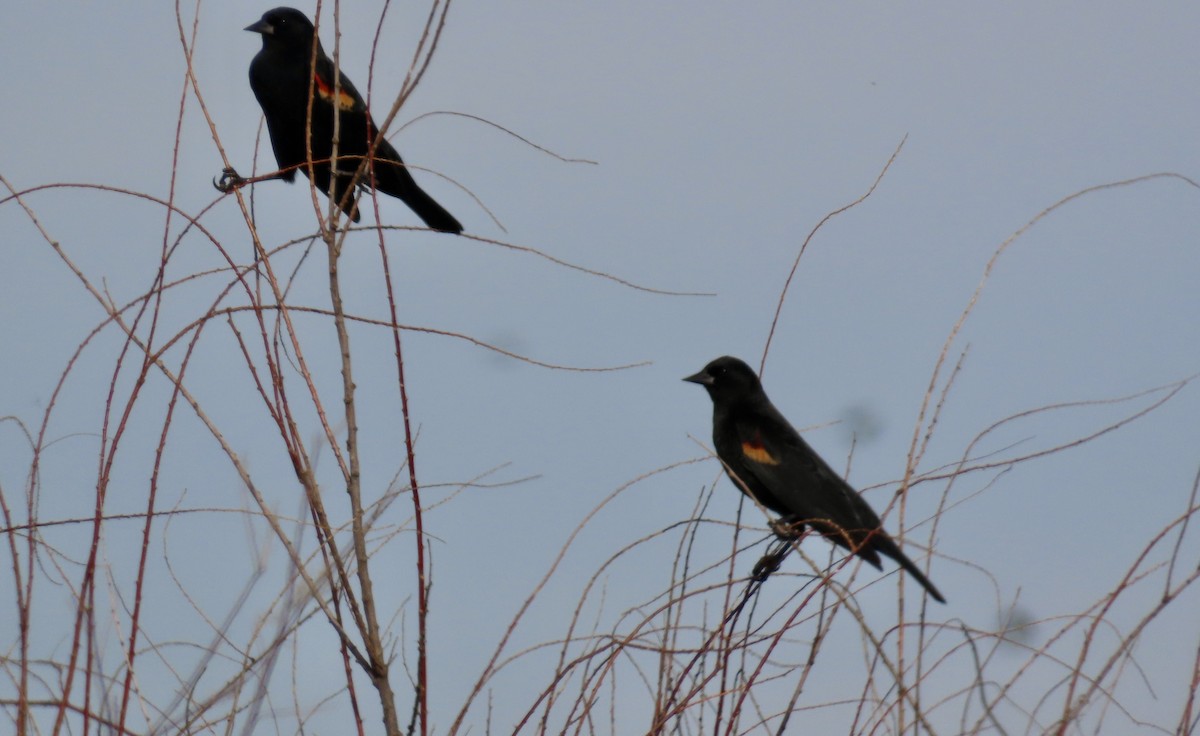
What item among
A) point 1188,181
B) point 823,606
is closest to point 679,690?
point 823,606

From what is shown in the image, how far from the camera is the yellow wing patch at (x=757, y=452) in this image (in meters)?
4.60

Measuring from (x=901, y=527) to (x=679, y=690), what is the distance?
510 millimetres

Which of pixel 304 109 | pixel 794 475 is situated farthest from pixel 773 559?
pixel 304 109

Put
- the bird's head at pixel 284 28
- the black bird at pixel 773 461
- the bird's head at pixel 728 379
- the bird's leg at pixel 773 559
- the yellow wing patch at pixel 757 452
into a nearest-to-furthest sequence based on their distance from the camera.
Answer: the bird's leg at pixel 773 559, the black bird at pixel 773 461, the yellow wing patch at pixel 757 452, the bird's head at pixel 728 379, the bird's head at pixel 284 28

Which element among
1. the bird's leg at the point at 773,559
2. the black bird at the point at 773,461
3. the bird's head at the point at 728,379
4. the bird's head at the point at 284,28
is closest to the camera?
the bird's leg at the point at 773,559

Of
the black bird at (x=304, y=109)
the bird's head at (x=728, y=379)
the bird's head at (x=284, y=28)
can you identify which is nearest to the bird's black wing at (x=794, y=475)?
the bird's head at (x=728, y=379)

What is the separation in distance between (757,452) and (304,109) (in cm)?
227

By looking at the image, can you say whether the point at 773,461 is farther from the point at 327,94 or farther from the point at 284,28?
the point at 284,28

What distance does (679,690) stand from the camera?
2.33m

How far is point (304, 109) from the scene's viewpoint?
5.05 metres

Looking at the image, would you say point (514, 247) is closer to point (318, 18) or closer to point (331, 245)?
point (331, 245)

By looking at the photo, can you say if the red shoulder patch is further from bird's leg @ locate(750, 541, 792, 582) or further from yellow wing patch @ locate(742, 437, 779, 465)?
bird's leg @ locate(750, 541, 792, 582)

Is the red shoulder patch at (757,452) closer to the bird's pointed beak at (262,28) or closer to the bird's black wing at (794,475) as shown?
the bird's black wing at (794,475)

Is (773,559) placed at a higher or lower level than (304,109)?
lower
